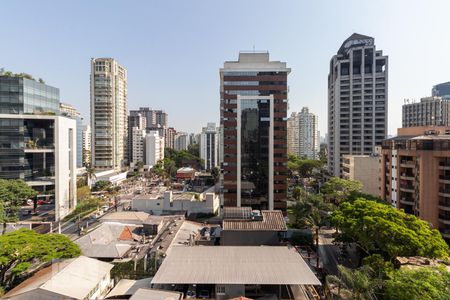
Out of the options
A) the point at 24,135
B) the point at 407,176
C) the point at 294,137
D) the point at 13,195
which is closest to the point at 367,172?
the point at 407,176

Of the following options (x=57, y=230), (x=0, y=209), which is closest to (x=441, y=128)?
(x=57, y=230)

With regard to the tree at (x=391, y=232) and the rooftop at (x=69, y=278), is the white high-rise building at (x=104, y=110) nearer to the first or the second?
A: the rooftop at (x=69, y=278)

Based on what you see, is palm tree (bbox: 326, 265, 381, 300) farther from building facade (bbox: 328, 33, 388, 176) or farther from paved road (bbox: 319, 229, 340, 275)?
building facade (bbox: 328, 33, 388, 176)

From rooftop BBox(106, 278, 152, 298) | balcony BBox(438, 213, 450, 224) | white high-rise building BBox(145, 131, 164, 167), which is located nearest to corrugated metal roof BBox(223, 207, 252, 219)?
rooftop BBox(106, 278, 152, 298)

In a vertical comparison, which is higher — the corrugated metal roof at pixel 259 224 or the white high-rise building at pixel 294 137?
the white high-rise building at pixel 294 137

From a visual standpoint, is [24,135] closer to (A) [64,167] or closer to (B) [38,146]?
(B) [38,146]

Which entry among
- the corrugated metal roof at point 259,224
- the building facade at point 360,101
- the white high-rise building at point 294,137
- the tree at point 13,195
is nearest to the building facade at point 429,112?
the building facade at point 360,101
